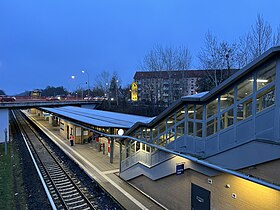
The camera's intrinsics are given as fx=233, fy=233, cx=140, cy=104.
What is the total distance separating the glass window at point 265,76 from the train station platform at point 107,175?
7.52 meters

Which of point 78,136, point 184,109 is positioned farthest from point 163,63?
point 184,109

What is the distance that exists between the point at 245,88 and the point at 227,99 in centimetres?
78

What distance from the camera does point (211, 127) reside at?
345 inches

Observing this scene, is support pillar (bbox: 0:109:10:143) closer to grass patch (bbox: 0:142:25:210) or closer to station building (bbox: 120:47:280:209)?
grass patch (bbox: 0:142:25:210)

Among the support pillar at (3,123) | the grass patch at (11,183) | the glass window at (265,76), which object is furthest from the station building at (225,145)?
the support pillar at (3,123)

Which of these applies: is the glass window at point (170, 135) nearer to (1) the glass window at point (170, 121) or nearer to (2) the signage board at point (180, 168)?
(1) the glass window at point (170, 121)

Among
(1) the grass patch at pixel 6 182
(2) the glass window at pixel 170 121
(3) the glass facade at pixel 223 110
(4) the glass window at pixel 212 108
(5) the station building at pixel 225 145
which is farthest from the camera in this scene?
(1) the grass patch at pixel 6 182

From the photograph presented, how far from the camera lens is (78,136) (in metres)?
26.6

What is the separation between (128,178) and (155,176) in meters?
3.08

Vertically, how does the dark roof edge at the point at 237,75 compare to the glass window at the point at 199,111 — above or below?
above

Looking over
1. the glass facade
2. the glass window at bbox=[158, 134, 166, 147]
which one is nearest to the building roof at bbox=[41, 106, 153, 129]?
the glass window at bbox=[158, 134, 166, 147]

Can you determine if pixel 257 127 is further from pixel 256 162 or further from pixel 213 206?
pixel 213 206

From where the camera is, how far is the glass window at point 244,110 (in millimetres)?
7352

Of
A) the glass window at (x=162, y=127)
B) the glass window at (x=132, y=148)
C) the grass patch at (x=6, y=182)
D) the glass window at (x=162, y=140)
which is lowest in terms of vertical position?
the grass patch at (x=6, y=182)
